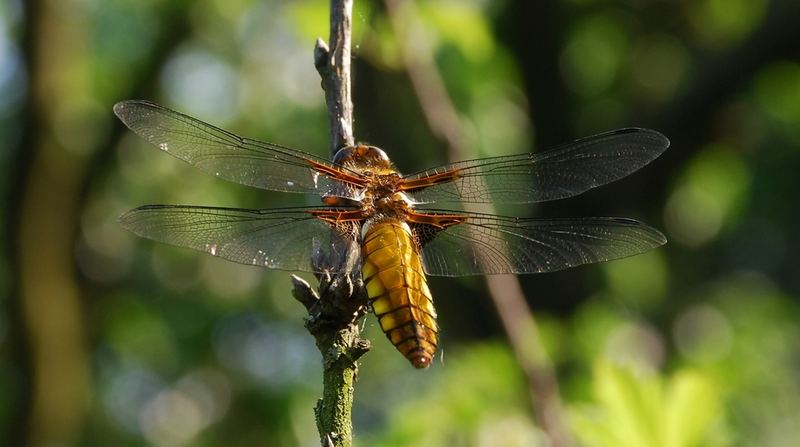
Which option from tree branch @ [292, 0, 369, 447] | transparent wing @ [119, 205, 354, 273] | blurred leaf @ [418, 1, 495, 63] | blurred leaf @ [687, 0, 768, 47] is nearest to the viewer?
tree branch @ [292, 0, 369, 447]

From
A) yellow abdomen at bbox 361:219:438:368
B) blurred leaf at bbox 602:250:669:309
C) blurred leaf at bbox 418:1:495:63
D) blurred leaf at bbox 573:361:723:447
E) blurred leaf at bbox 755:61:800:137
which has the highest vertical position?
blurred leaf at bbox 755:61:800:137

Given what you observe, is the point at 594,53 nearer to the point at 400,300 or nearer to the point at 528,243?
the point at 528,243

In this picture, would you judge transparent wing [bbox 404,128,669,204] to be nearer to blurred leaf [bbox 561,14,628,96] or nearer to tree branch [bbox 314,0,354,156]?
tree branch [bbox 314,0,354,156]

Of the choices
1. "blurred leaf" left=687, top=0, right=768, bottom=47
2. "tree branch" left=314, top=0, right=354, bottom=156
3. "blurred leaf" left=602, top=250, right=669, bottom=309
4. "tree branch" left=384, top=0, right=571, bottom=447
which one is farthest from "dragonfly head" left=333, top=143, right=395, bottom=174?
"blurred leaf" left=687, top=0, right=768, bottom=47

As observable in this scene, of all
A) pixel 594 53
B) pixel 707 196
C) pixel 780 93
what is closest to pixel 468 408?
pixel 780 93

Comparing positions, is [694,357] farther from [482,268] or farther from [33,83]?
[33,83]

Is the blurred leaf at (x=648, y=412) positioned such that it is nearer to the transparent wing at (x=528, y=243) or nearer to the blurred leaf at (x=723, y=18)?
the transparent wing at (x=528, y=243)
